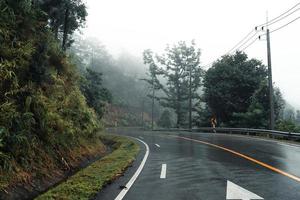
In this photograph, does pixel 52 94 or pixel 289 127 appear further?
pixel 289 127

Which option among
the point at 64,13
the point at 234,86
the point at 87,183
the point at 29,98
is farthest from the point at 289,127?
the point at 87,183

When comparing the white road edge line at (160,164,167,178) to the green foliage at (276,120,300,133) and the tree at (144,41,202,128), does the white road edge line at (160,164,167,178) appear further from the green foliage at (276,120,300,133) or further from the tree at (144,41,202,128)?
the tree at (144,41,202,128)

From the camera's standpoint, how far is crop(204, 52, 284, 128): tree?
4028 cm

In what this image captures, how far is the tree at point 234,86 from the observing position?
40.3 m

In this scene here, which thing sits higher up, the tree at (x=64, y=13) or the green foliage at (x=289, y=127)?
the tree at (x=64, y=13)

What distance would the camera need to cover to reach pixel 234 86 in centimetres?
4144

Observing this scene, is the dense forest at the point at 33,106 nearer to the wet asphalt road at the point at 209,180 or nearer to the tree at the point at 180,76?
the wet asphalt road at the point at 209,180

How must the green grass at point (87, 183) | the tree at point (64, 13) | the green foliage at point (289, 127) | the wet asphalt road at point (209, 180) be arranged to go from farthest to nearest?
the green foliage at point (289, 127) < the tree at point (64, 13) < the green grass at point (87, 183) < the wet asphalt road at point (209, 180)

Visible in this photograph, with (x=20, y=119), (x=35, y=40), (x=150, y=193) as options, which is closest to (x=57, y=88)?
(x=35, y=40)

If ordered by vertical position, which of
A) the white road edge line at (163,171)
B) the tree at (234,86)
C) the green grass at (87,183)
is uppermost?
the tree at (234,86)

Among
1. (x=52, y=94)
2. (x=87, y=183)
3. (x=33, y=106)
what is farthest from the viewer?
(x=52, y=94)

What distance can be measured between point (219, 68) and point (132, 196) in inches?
1493

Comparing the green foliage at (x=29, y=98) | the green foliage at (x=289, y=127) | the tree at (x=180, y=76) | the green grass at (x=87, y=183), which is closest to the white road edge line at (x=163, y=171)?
the green grass at (x=87, y=183)

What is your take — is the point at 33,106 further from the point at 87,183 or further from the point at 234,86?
the point at 234,86
